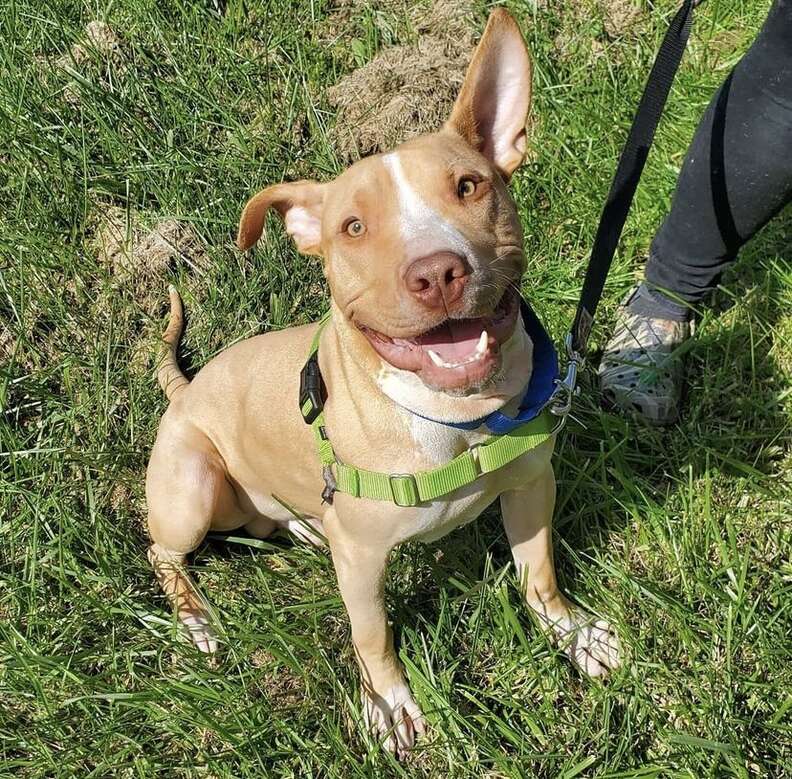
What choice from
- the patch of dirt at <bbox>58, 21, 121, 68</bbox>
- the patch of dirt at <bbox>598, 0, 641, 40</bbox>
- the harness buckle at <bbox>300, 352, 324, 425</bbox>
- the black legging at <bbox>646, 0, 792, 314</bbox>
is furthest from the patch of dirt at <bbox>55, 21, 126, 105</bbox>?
the black legging at <bbox>646, 0, 792, 314</bbox>

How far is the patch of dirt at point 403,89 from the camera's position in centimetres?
465

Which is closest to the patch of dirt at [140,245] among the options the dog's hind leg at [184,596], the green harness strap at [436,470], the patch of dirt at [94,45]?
the patch of dirt at [94,45]

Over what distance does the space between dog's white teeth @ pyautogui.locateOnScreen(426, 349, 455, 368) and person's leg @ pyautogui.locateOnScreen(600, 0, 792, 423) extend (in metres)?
1.78

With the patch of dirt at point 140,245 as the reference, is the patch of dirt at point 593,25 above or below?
above

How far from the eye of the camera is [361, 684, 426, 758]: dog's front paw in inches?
121

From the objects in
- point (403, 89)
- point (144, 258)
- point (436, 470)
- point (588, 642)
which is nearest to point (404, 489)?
point (436, 470)

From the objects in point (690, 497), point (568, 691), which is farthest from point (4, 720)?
point (690, 497)

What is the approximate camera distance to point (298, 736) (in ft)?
10.1

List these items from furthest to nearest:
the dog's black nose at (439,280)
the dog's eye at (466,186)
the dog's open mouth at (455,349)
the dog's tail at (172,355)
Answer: the dog's tail at (172,355) → the dog's eye at (466,186) → the dog's open mouth at (455,349) → the dog's black nose at (439,280)

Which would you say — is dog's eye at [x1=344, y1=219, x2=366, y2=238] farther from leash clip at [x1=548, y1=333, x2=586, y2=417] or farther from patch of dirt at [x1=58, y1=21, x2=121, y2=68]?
patch of dirt at [x1=58, y1=21, x2=121, y2=68]

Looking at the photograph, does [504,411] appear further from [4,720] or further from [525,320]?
[4,720]

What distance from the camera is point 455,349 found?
92.4 inches

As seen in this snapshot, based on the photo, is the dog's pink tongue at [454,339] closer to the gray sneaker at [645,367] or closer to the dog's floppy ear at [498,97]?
the dog's floppy ear at [498,97]

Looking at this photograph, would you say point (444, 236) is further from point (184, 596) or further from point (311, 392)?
point (184, 596)
